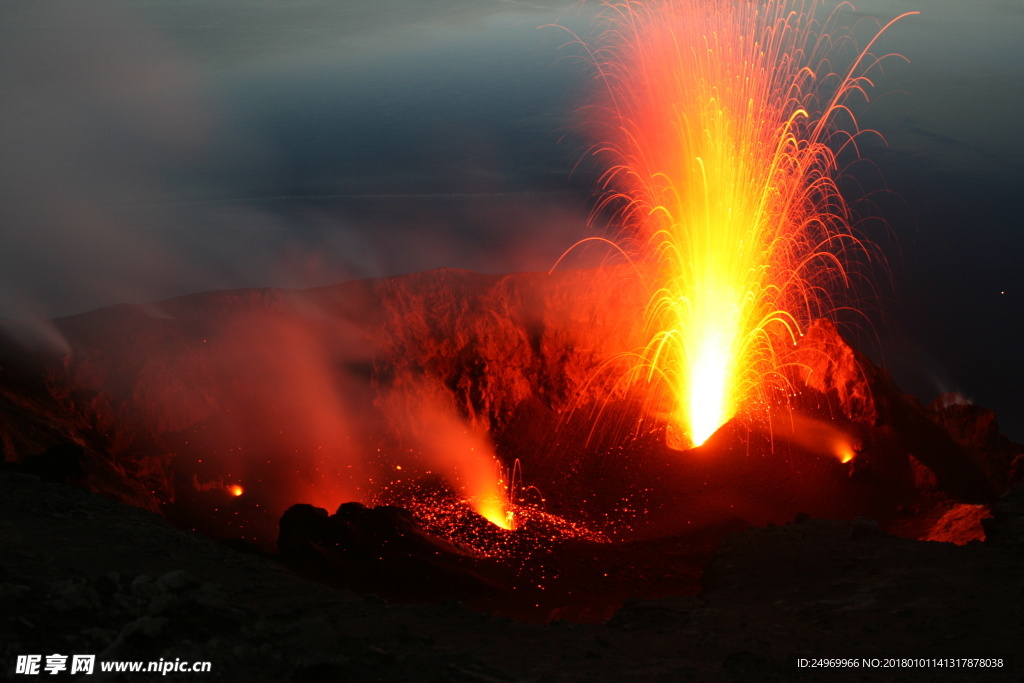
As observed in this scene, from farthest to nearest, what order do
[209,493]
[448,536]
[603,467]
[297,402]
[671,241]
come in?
1. [671,241]
2. [297,402]
3. [603,467]
4. [209,493]
5. [448,536]

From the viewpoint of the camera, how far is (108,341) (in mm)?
15945

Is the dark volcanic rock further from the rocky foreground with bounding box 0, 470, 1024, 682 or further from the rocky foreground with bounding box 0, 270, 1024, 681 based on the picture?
the rocky foreground with bounding box 0, 470, 1024, 682

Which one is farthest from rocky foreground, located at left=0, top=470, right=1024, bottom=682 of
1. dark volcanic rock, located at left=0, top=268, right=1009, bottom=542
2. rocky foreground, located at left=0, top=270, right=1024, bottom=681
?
dark volcanic rock, located at left=0, top=268, right=1009, bottom=542

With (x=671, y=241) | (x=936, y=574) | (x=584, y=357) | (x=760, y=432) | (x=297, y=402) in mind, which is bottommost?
(x=936, y=574)

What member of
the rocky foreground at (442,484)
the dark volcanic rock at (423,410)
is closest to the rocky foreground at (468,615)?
the rocky foreground at (442,484)

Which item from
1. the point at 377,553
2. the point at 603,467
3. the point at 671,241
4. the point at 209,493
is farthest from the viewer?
the point at 671,241

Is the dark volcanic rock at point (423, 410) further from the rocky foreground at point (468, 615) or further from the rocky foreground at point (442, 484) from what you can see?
the rocky foreground at point (468, 615)

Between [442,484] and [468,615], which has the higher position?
[442,484]

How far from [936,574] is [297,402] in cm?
1260

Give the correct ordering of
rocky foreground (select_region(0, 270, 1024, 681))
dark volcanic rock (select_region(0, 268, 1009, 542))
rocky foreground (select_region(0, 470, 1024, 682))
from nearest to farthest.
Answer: rocky foreground (select_region(0, 470, 1024, 682)) < rocky foreground (select_region(0, 270, 1024, 681)) < dark volcanic rock (select_region(0, 268, 1009, 542))

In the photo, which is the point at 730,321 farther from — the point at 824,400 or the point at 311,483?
the point at 311,483

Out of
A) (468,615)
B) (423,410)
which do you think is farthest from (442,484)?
(468,615)

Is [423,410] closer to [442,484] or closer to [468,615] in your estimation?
[442,484]

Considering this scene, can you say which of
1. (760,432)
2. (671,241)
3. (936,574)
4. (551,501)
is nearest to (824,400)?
(760,432)
